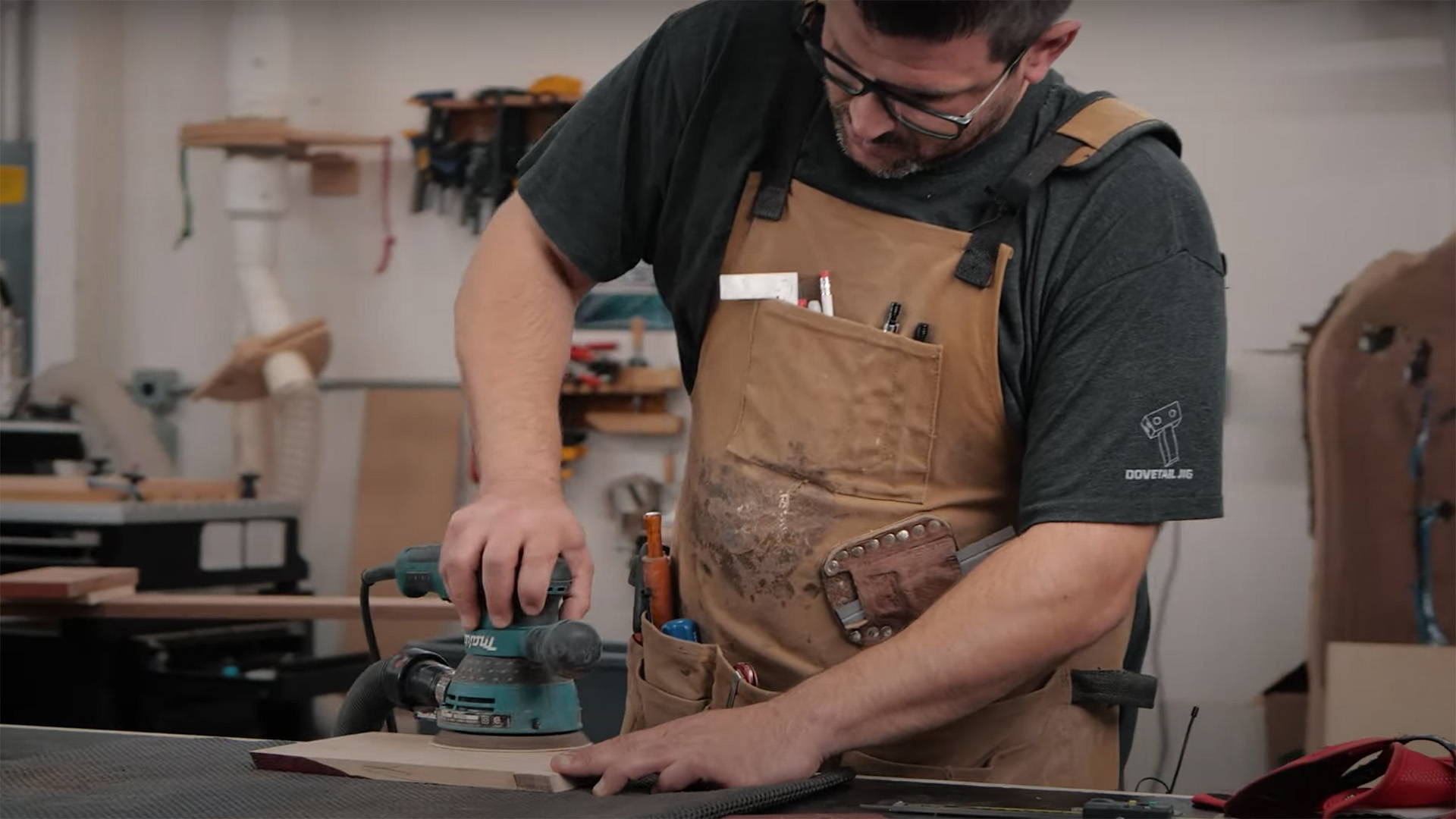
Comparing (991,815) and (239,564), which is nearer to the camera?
(991,815)

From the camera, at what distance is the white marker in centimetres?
140

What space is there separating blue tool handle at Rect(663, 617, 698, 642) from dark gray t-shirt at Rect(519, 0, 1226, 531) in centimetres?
30

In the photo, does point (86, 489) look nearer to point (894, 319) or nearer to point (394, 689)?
point (394, 689)

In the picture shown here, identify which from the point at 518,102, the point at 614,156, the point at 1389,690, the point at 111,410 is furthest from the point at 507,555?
the point at 111,410

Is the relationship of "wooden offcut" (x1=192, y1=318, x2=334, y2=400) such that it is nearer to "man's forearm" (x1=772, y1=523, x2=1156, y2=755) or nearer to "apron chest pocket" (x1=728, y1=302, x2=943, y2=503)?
"apron chest pocket" (x1=728, y1=302, x2=943, y2=503)

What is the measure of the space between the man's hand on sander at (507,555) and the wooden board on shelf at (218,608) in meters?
1.44

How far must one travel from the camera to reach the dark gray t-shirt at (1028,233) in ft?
4.15

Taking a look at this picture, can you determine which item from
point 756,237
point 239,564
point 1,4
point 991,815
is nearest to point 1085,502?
point 991,815

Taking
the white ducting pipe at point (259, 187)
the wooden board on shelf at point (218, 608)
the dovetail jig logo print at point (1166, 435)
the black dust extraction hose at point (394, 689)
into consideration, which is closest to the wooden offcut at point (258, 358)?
the white ducting pipe at point (259, 187)

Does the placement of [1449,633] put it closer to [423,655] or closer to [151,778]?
[423,655]

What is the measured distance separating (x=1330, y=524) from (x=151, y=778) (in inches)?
113

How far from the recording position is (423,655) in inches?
56.3

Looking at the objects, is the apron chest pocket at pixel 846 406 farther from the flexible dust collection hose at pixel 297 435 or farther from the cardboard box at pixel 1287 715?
the flexible dust collection hose at pixel 297 435

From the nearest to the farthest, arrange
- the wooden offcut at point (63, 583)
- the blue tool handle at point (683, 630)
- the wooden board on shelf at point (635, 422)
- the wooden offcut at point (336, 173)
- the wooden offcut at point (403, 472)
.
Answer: the blue tool handle at point (683, 630), the wooden offcut at point (63, 583), the wooden board on shelf at point (635, 422), the wooden offcut at point (403, 472), the wooden offcut at point (336, 173)
